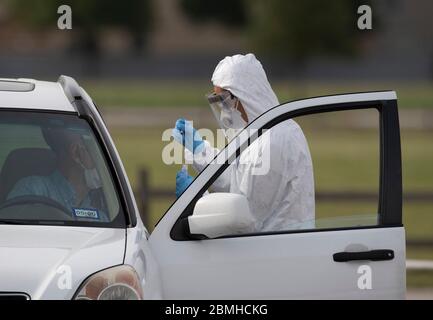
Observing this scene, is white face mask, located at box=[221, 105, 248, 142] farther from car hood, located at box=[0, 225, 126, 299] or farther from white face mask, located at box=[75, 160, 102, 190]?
car hood, located at box=[0, 225, 126, 299]

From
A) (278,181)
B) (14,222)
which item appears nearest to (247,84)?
(278,181)

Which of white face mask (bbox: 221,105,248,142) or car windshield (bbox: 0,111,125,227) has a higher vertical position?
white face mask (bbox: 221,105,248,142)

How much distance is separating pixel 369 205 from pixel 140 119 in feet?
93.7

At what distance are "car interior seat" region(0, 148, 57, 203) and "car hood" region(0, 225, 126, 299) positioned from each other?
0.51 metres

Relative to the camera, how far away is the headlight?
4344 millimetres

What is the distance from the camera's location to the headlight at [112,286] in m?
4.34

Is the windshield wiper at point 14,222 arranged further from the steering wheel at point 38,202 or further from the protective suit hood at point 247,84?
the protective suit hood at point 247,84

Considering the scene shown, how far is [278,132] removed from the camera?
5.16 meters

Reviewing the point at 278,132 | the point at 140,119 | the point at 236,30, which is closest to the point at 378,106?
the point at 278,132

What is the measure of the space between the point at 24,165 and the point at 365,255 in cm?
160

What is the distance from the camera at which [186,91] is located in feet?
237

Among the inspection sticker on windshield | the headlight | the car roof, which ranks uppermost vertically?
the car roof

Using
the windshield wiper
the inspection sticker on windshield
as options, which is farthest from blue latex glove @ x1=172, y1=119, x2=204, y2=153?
the windshield wiper

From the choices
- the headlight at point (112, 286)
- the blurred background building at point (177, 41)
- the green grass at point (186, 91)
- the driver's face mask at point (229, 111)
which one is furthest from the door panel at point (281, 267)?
the blurred background building at point (177, 41)
